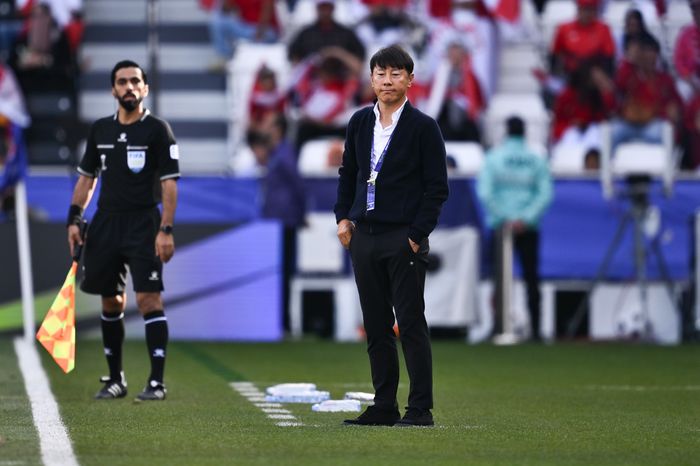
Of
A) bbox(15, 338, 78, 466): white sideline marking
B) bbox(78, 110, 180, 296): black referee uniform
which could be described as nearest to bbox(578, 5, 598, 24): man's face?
bbox(15, 338, 78, 466): white sideline marking

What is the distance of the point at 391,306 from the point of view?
862 centimetres

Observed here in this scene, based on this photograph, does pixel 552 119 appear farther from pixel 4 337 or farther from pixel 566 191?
pixel 4 337

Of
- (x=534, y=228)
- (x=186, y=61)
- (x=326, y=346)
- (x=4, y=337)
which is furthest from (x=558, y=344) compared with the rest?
(x=186, y=61)

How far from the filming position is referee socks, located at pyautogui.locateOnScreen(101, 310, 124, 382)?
10641 mm

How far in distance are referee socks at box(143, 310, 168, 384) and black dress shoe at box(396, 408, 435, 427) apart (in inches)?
91.2

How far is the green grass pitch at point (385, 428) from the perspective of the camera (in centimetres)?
725

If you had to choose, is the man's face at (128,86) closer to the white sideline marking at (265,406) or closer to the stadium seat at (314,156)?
the white sideline marking at (265,406)

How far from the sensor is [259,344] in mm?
16969

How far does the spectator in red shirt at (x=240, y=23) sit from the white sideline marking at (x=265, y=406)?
412 inches

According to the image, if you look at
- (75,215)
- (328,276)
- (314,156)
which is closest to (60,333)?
(75,215)

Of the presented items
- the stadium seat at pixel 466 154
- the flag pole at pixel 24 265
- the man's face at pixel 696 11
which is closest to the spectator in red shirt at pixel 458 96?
the stadium seat at pixel 466 154

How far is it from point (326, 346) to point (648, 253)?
3795 millimetres

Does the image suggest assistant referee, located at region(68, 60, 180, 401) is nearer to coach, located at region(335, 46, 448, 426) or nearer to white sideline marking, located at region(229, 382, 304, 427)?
white sideline marking, located at region(229, 382, 304, 427)

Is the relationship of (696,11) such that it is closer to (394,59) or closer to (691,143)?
(691,143)
